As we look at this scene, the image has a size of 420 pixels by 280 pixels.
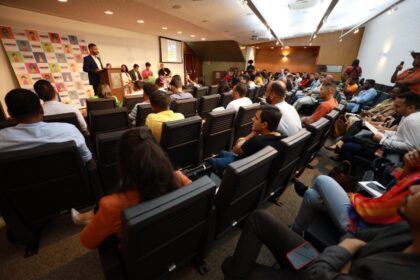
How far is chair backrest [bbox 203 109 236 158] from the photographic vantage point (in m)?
2.00

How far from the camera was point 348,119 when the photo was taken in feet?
11.1

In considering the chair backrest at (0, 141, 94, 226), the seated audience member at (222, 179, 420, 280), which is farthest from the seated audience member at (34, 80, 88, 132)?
the seated audience member at (222, 179, 420, 280)

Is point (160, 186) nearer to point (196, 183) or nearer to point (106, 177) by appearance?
point (196, 183)

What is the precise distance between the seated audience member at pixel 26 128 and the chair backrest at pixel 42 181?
136mm

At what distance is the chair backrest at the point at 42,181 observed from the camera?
1.06m

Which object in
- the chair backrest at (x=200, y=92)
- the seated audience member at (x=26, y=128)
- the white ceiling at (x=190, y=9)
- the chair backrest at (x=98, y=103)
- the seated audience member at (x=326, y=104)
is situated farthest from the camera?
the chair backrest at (x=200, y=92)

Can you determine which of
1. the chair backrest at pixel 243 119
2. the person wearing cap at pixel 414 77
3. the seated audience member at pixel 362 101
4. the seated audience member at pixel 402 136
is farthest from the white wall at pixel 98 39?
the person wearing cap at pixel 414 77

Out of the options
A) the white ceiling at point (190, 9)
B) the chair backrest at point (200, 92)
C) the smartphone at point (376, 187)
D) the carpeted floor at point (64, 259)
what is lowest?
the carpeted floor at point (64, 259)

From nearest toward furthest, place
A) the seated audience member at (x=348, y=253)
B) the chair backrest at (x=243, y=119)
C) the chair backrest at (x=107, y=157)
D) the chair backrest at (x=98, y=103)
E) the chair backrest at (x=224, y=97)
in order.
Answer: the seated audience member at (x=348, y=253)
the chair backrest at (x=107, y=157)
the chair backrest at (x=243, y=119)
the chair backrest at (x=98, y=103)
the chair backrest at (x=224, y=97)

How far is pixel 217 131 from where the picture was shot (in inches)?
84.4

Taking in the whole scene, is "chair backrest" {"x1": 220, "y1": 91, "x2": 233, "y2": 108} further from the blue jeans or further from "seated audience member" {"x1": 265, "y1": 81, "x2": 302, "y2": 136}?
the blue jeans

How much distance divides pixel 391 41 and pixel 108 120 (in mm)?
8124

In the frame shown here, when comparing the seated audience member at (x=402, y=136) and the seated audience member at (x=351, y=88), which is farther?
the seated audience member at (x=351, y=88)

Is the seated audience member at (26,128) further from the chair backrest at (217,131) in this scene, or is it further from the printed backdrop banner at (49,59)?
the printed backdrop banner at (49,59)
